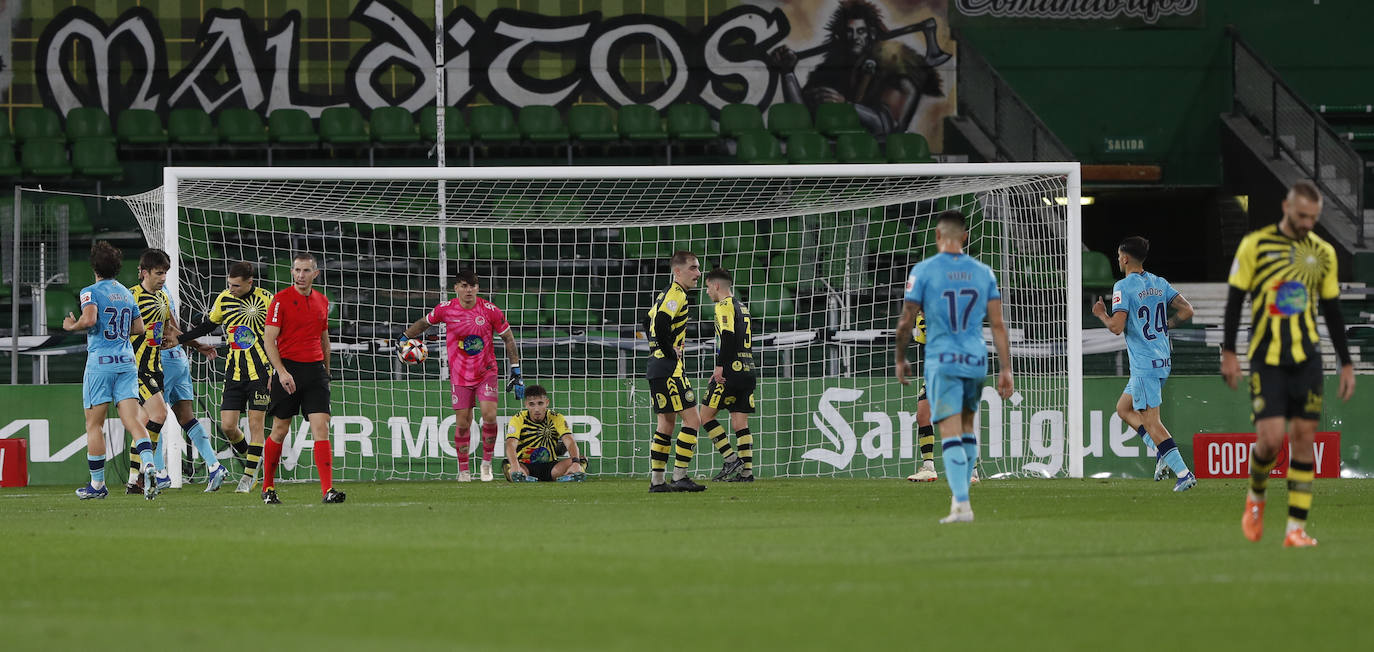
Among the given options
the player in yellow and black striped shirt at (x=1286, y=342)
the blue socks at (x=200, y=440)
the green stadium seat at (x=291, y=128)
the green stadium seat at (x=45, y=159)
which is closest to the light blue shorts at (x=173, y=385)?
the blue socks at (x=200, y=440)

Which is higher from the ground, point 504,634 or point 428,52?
point 428,52

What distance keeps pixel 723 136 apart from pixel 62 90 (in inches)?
440

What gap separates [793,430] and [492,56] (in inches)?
516

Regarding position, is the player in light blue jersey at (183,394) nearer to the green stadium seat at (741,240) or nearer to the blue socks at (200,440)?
the blue socks at (200,440)

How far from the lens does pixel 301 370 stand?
1171cm

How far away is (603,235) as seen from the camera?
Result: 2000cm

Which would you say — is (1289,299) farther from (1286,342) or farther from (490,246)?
(490,246)

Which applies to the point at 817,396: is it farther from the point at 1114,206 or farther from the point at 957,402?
the point at 1114,206

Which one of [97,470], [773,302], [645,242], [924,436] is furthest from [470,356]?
[773,302]

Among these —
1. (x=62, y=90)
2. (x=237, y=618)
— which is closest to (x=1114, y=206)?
(x=62, y=90)

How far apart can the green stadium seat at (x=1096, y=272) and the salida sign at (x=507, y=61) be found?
5471mm

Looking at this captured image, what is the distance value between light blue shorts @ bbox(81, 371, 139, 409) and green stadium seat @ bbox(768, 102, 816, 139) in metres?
14.7

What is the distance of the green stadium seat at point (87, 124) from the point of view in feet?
82.6

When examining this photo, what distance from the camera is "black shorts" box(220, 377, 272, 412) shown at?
13938 millimetres
